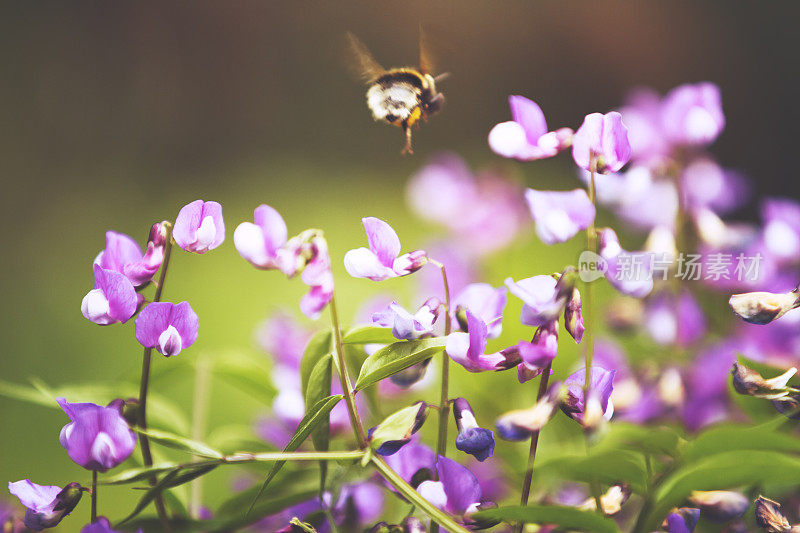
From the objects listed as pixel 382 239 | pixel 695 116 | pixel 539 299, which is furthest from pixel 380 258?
pixel 695 116

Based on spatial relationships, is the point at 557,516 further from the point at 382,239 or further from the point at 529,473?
the point at 382,239

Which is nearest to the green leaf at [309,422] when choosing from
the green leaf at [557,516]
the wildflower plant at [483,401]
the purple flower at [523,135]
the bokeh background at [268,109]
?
the wildflower plant at [483,401]

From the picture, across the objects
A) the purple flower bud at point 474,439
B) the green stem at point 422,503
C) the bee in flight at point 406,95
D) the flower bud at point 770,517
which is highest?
the bee in flight at point 406,95

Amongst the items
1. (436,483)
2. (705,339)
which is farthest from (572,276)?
(705,339)

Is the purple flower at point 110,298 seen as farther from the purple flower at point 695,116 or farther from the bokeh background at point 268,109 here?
the bokeh background at point 268,109

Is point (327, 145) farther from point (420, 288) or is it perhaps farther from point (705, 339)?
point (705, 339)

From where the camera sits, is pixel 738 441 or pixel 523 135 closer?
pixel 738 441
